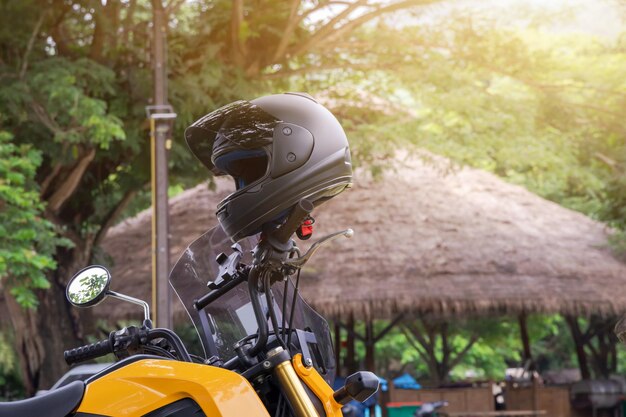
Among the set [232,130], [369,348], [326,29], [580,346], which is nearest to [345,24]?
[326,29]

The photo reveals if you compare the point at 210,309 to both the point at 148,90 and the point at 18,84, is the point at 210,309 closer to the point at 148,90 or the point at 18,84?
the point at 18,84

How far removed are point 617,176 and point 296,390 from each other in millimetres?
12869

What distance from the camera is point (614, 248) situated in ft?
53.4

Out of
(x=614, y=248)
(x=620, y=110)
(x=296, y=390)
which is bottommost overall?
(x=614, y=248)

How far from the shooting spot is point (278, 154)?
8.47 feet

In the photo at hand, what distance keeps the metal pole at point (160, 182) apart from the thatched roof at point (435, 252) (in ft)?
14.8

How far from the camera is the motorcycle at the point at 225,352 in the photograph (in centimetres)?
229

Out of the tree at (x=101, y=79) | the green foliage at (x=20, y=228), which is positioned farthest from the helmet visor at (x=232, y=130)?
the tree at (x=101, y=79)

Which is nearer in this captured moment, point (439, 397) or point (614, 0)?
point (614, 0)

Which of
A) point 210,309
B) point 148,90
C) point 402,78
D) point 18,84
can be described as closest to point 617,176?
point 402,78

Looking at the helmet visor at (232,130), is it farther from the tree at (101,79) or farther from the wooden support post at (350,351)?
the wooden support post at (350,351)

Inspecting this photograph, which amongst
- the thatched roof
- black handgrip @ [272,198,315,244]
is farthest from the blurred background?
black handgrip @ [272,198,315,244]

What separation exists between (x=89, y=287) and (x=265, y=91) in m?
10.5

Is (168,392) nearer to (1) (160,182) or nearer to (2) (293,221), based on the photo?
(2) (293,221)
